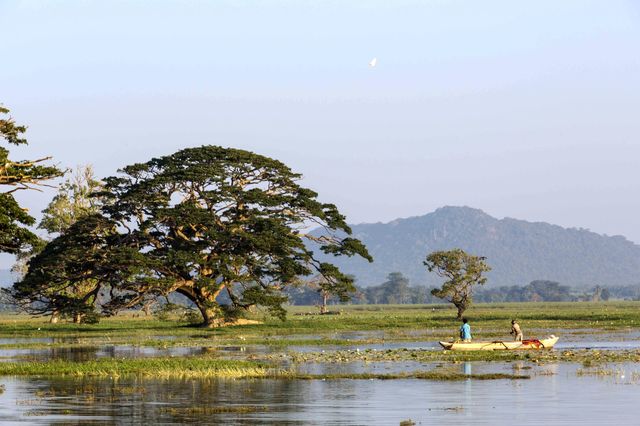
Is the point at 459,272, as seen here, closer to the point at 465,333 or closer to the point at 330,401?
the point at 465,333

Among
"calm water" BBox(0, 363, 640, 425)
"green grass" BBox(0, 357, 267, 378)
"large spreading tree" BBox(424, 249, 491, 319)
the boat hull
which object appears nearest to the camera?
"calm water" BBox(0, 363, 640, 425)

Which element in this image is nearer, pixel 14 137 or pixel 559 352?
pixel 559 352

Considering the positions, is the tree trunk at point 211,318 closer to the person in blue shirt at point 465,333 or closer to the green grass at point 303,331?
the green grass at point 303,331

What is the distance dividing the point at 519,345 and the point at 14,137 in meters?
29.1

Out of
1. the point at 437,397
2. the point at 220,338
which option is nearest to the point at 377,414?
the point at 437,397

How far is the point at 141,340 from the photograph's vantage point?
238 feet

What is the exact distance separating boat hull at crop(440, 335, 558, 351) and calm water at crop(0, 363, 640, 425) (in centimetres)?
1219

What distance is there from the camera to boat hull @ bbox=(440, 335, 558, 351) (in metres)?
56.2

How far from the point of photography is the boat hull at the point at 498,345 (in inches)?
2212

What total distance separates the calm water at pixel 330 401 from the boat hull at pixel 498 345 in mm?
12193

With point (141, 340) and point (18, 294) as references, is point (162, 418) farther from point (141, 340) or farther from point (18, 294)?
point (18, 294)

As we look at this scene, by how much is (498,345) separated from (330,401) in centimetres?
2321

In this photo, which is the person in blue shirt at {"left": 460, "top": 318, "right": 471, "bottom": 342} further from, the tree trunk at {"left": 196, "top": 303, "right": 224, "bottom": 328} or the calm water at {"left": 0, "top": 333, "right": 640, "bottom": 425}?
the tree trunk at {"left": 196, "top": 303, "right": 224, "bottom": 328}

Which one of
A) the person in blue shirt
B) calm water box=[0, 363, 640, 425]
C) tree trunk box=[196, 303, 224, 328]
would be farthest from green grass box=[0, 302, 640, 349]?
calm water box=[0, 363, 640, 425]
